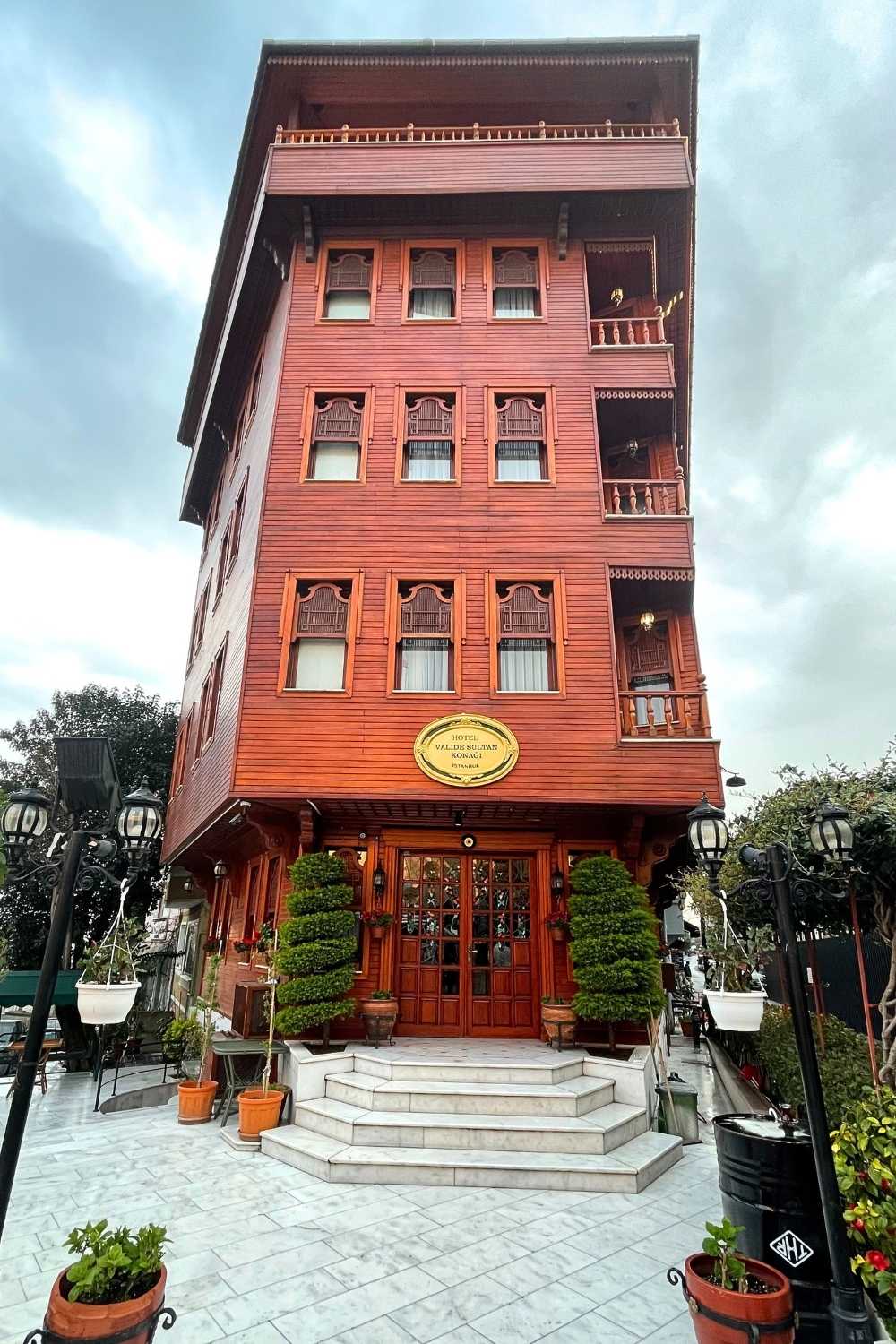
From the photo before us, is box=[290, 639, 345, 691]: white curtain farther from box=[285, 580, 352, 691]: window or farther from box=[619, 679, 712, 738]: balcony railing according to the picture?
box=[619, 679, 712, 738]: balcony railing

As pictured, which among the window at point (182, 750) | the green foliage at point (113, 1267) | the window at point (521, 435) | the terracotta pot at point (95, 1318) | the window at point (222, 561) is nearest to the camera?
the terracotta pot at point (95, 1318)

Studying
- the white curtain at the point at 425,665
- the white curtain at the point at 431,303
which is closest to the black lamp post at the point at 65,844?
the white curtain at the point at 425,665

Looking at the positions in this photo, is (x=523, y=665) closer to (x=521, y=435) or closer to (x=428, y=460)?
(x=428, y=460)

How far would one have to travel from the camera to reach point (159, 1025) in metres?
14.3

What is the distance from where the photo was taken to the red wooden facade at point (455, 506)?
362 inches

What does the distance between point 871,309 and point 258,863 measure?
28.7 metres

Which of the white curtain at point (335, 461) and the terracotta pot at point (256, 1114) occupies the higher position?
the white curtain at point (335, 461)

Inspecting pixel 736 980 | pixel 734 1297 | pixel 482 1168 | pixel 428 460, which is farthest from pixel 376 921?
pixel 428 460

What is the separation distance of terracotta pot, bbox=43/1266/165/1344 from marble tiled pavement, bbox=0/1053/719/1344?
2.63 ft

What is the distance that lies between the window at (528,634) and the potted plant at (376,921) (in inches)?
140

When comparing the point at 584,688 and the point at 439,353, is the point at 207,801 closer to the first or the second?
the point at 584,688

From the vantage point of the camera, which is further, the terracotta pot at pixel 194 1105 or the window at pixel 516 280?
the window at pixel 516 280

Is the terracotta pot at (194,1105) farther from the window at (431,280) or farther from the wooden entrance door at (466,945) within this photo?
the window at (431,280)

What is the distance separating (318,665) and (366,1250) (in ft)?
22.4
